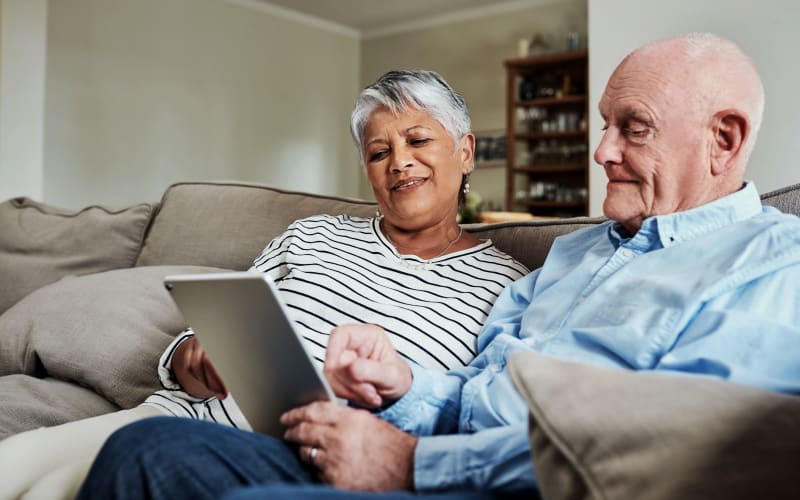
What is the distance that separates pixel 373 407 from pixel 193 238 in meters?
1.10

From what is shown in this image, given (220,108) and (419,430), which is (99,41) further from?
(419,430)

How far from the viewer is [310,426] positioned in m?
0.96

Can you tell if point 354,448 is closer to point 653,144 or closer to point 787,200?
point 653,144

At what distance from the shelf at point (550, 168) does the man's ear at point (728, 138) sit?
5885 mm

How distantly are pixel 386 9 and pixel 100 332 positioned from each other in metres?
6.88

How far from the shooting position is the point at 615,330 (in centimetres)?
105

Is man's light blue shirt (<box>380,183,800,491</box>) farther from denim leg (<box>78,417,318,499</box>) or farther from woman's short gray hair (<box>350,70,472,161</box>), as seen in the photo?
woman's short gray hair (<box>350,70,472,161</box>)

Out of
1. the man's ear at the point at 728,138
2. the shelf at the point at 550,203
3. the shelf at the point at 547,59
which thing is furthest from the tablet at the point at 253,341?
the shelf at the point at 547,59

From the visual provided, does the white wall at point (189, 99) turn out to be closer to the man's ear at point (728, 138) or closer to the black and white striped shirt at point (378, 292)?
the black and white striped shirt at point (378, 292)

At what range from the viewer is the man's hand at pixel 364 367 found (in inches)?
40.6

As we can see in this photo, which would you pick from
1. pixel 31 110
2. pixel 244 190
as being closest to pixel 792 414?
pixel 244 190

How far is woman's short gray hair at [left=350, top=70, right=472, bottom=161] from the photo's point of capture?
4.99 ft

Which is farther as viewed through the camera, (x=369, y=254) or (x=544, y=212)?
(x=544, y=212)

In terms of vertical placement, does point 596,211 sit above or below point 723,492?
above
